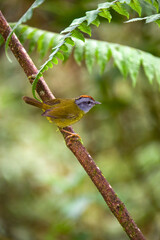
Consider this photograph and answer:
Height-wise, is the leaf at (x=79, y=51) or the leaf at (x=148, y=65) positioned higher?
the leaf at (x=79, y=51)

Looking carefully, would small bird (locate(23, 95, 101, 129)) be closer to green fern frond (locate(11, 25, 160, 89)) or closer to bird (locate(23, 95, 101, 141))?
bird (locate(23, 95, 101, 141))

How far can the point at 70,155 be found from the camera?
16.4 ft

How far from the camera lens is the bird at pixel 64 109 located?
195 centimetres

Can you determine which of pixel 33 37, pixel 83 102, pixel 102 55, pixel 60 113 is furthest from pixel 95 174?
pixel 33 37

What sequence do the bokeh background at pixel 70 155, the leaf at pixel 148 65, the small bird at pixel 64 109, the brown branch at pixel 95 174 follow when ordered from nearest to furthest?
the brown branch at pixel 95 174 < the small bird at pixel 64 109 < the leaf at pixel 148 65 < the bokeh background at pixel 70 155

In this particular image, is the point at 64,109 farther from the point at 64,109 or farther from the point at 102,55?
the point at 102,55

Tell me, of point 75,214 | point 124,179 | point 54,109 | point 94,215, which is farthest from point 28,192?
point 54,109

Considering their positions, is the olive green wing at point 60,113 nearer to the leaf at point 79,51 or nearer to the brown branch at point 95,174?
the leaf at point 79,51

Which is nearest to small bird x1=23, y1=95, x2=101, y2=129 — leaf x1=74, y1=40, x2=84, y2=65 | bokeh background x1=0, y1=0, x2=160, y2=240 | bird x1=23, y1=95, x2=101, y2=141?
bird x1=23, y1=95, x2=101, y2=141

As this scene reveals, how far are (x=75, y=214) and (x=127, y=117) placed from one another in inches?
73.5

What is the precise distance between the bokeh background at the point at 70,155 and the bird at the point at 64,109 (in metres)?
0.64

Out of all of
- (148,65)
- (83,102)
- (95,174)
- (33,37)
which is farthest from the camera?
(83,102)

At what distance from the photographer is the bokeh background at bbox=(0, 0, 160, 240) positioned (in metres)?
3.16

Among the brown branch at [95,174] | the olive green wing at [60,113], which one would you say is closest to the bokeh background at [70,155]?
the olive green wing at [60,113]
